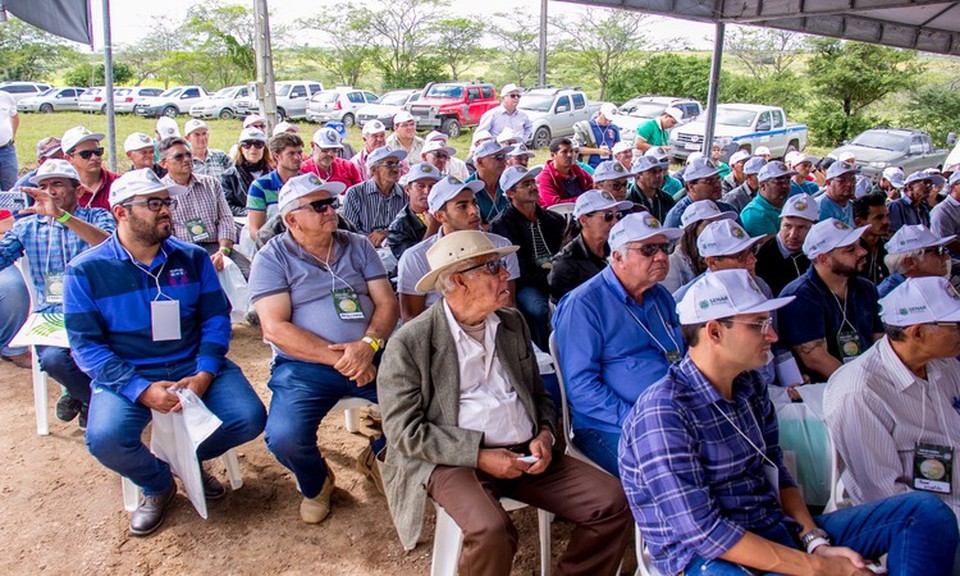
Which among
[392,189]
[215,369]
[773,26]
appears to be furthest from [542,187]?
[773,26]

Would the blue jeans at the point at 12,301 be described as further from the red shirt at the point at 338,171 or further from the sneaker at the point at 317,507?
the sneaker at the point at 317,507

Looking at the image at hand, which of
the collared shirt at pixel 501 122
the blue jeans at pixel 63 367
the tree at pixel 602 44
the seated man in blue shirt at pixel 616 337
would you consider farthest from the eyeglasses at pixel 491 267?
the tree at pixel 602 44

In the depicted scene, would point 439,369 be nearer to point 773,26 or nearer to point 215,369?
point 215,369

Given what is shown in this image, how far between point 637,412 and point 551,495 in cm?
69

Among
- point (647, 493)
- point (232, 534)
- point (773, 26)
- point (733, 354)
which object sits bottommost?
point (232, 534)

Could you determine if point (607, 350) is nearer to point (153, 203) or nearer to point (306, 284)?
point (306, 284)

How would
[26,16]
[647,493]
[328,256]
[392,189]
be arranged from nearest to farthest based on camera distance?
1. [647,493]
2. [328,256]
3. [26,16]
4. [392,189]

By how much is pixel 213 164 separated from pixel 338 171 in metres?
1.18

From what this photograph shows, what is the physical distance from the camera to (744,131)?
1720 centimetres

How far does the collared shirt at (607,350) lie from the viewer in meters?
2.75

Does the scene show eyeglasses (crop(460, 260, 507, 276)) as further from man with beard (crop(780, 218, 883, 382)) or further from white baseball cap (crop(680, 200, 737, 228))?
white baseball cap (crop(680, 200, 737, 228))

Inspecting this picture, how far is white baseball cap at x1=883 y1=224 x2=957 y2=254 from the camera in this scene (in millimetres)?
3924

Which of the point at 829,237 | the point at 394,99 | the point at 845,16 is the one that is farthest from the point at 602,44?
the point at 829,237

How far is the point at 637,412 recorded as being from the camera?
1.98 metres
